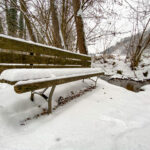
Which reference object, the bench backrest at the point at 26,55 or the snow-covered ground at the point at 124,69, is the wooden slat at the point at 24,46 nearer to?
the bench backrest at the point at 26,55

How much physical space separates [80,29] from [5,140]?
3774 millimetres

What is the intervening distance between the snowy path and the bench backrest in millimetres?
541

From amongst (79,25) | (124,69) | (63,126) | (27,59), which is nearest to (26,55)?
(27,59)

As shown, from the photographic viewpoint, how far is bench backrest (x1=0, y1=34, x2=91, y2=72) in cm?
137

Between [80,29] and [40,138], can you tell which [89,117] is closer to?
[40,138]

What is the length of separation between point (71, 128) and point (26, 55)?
129 centimetres

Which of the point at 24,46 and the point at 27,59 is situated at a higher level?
the point at 24,46

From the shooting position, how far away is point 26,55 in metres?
1.60

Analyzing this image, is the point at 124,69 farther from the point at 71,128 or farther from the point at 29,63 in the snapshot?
the point at 71,128

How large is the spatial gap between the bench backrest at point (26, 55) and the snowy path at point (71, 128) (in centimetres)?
54

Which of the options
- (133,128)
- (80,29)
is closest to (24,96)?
(133,128)

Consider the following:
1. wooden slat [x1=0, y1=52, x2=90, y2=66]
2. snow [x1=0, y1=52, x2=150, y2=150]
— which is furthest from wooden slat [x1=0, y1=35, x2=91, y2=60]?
snow [x1=0, y1=52, x2=150, y2=150]

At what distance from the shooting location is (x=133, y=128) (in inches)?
46.0

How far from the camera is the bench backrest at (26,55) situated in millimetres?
1373
